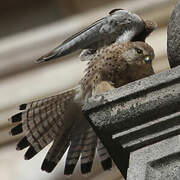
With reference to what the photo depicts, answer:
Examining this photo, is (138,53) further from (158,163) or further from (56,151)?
(158,163)

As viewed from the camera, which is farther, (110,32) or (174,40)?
(110,32)

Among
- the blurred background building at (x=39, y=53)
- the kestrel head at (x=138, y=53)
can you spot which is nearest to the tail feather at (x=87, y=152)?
the kestrel head at (x=138, y=53)

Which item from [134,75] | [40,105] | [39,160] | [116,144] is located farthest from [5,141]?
[116,144]

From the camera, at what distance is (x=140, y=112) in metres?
1.96

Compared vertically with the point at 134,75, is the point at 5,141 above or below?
below

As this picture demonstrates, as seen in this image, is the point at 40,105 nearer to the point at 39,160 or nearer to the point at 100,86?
the point at 100,86

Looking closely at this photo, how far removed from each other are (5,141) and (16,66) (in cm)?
62

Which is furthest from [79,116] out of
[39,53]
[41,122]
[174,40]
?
[39,53]

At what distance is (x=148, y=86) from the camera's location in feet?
6.47

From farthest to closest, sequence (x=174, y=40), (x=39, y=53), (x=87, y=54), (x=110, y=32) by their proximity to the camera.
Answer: (x=39, y=53) → (x=87, y=54) → (x=110, y=32) → (x=174, y=40)

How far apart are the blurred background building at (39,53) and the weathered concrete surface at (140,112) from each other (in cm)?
262

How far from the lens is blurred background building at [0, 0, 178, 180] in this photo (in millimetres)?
4926

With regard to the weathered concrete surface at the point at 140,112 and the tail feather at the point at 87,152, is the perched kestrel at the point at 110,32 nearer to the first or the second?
the tail feather at the point at 87,152

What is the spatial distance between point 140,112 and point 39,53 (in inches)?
140
